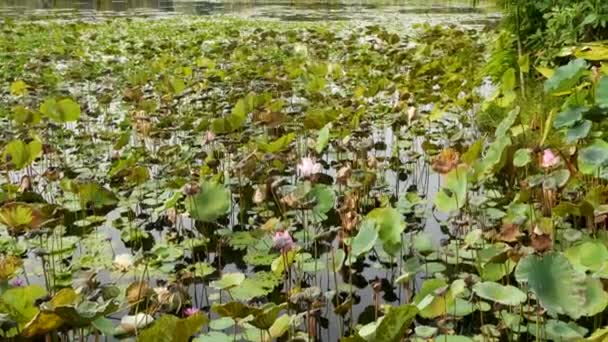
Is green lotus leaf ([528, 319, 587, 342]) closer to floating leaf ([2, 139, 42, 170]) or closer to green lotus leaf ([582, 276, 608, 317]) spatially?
green lotus leaf ([582, 276, 608, 317])

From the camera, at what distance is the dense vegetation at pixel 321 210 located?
1.73 m

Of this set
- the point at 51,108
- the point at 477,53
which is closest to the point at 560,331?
the point at 51,108

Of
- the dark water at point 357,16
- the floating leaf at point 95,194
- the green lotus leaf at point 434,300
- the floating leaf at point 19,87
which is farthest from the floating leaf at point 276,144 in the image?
the floating leaf at point 19,87

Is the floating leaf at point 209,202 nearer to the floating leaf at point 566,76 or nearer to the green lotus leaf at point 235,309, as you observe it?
the green lotus leaf at point 235,309

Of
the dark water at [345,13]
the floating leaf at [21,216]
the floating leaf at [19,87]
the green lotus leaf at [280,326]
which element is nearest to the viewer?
the green lotus leaf at [280,326]

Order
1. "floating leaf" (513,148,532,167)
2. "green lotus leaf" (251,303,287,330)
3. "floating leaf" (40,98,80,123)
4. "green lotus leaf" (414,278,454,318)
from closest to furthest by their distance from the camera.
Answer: "green lotus leaf" (251,303,287,330), "green lotus leaf" (414,278,454,318), "floating leaf" (513,148,532,167), "floating leaf" (40,98,80,123)

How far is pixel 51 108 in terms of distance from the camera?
10.7ft

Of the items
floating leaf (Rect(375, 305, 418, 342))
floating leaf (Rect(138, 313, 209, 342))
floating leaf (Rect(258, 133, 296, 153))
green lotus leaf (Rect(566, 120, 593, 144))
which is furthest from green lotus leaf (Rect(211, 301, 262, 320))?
floating leaf (Rect(258, 133, 296, 153))

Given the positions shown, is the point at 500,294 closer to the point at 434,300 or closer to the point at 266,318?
the point at 434,300

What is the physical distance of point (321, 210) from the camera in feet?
8.16

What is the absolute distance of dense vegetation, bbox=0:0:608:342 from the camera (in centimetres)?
173

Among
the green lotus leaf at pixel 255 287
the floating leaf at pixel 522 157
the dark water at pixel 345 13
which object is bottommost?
the green lotus leaf at pixel 255 287

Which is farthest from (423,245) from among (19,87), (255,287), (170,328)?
(19,87)

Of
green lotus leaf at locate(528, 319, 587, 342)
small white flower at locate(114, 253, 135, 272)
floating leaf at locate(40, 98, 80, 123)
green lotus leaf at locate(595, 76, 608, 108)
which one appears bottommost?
green lotus leaf at locate(528, 319, 587, 342)
